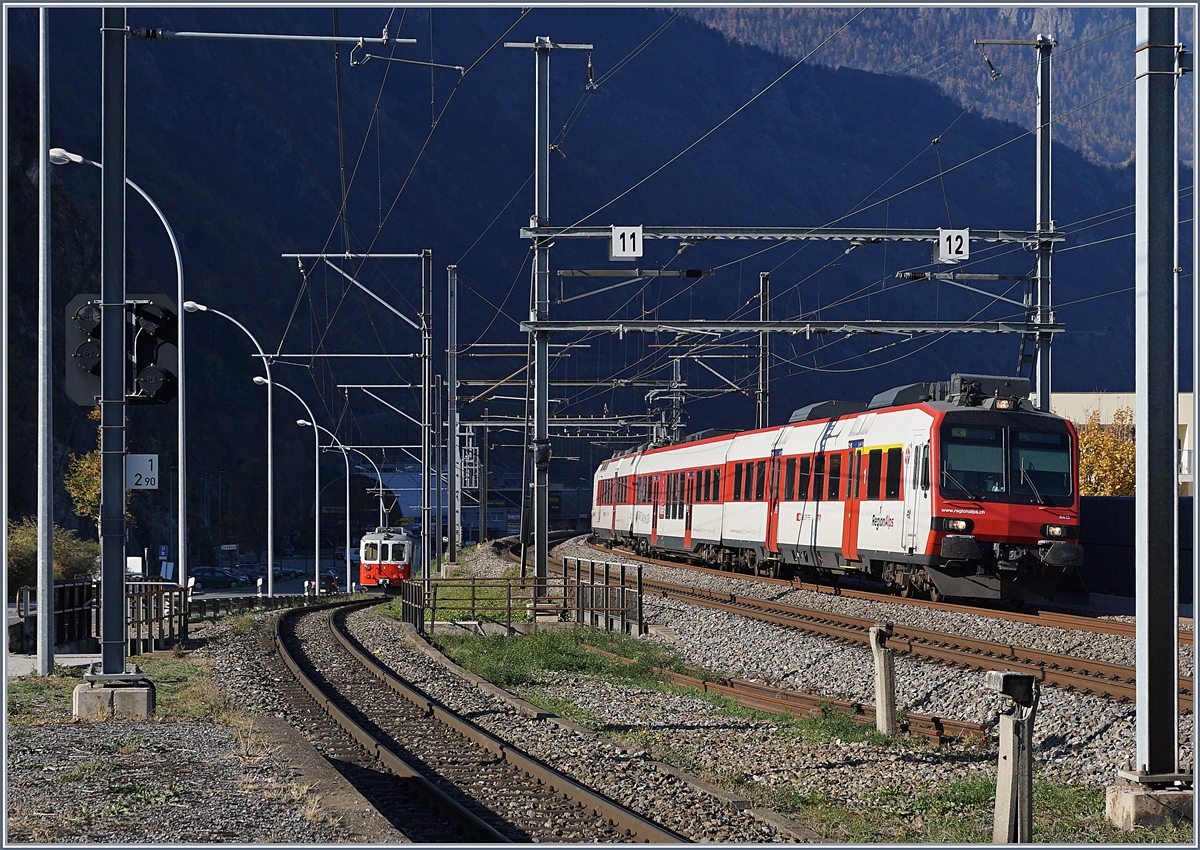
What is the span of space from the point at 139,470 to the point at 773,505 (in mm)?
18962

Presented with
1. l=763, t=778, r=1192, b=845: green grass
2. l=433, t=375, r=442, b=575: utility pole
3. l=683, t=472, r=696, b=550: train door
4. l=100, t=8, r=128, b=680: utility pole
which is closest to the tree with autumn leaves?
l=683, t=472, r=696, b=550: train door

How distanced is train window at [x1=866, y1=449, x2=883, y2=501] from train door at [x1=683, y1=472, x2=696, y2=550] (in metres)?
14.0

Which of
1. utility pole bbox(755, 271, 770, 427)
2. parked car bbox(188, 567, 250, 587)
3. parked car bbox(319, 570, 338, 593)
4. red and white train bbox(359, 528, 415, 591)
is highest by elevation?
utility pole bbox(755, 271, 770, 427)

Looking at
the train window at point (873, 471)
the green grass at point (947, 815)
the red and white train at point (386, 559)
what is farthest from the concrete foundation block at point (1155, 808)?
the red and white train at point (386, 559)

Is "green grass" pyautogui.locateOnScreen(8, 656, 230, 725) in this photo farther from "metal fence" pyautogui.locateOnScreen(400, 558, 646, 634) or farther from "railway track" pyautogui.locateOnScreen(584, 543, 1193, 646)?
"railway track" pyautogui.locateOnScreen(584, 543, 1193, 646)

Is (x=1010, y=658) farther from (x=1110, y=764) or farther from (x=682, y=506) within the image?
(x=682, y=506)

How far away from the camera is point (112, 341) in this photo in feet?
40.6

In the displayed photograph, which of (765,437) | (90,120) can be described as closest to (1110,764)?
(765,437)

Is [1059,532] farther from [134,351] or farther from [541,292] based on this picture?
[134,351]

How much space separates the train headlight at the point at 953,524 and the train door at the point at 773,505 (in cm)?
847

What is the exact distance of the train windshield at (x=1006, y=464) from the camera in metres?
21.3

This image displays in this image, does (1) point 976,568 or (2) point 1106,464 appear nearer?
(1) point 976,568

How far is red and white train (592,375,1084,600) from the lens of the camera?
69.5 feet

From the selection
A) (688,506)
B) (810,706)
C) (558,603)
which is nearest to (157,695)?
(810,706)
